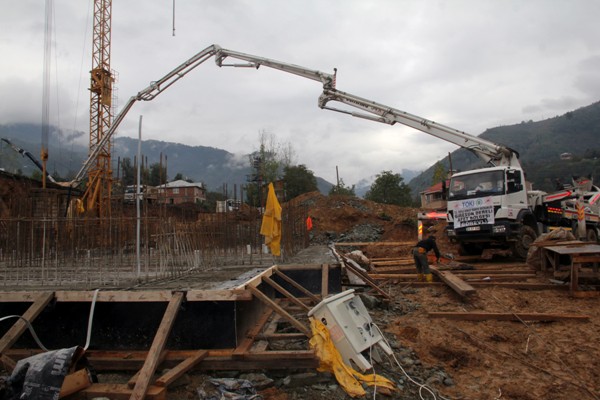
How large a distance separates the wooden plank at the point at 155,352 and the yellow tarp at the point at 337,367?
154 cm

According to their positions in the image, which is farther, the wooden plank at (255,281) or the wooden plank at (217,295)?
the wooden plank at (255,281)

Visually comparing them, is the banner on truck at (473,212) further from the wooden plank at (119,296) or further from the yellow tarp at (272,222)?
the wooden plank at (119,296)

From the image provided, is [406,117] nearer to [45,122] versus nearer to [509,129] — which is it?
[45,122]

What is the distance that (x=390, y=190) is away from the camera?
48.5m

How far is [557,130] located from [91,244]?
132574mm

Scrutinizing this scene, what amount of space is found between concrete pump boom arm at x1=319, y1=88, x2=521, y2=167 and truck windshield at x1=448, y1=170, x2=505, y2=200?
7.07 ft

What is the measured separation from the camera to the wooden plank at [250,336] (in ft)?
15.3

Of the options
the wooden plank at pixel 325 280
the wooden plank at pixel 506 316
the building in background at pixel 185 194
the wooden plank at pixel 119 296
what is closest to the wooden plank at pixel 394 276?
the wooden plank at pixel 325 280

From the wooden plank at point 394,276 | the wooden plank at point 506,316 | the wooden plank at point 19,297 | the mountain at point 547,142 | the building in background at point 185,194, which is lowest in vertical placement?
the wooden plank at point 506,316

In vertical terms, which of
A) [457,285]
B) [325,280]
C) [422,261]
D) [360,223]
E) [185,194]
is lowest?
[457,285]

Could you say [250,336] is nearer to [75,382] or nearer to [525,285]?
[75,382]

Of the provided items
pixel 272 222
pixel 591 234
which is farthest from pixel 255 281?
pixel 591 234

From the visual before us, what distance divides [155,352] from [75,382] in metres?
0.72

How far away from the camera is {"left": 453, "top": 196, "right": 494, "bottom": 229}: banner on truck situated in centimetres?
1132
